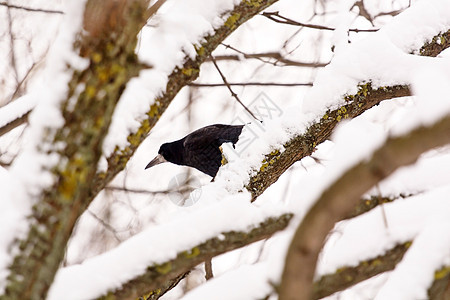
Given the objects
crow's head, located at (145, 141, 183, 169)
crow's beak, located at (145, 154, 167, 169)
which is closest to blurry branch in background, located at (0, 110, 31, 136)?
crow's head, located at (145, 141, 183, 169)

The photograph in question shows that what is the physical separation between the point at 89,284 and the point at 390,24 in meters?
1.94

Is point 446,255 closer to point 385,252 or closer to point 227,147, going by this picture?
point 385,252

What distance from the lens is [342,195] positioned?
70 centimetres

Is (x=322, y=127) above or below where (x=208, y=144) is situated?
below

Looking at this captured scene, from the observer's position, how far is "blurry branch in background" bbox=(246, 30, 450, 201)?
211 cm

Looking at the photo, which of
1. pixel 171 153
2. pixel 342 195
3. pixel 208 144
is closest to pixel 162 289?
pixel 342 195

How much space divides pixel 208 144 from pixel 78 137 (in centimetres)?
248

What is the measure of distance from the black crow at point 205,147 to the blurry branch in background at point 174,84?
1.48 meters

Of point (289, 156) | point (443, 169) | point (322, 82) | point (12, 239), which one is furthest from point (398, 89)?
point (12, 239)

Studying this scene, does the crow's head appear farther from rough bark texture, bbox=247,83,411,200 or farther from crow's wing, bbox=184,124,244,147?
rough bark texture, bbox=247,83,411,200

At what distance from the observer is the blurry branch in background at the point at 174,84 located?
127 cm

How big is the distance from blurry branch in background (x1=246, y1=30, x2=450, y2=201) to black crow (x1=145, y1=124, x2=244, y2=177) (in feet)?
3.03

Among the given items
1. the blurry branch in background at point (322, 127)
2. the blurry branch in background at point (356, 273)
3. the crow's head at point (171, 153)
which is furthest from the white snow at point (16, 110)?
the crow's head at point (171, 153)

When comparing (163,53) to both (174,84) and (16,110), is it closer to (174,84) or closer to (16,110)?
(174,84)
